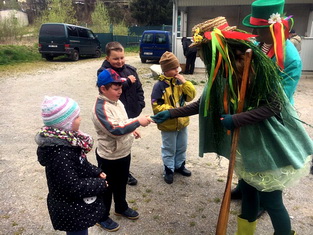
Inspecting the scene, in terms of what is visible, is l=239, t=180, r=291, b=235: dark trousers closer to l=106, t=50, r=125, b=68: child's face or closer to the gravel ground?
the gravel ground

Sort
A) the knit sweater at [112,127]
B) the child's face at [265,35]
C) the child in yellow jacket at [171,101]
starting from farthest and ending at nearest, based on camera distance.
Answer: the child in yellow jacket at [171,101] → the knit sweater at [112,127] → the child's face at [265,35]

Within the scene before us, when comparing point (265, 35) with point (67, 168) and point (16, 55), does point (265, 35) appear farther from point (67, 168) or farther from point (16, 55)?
point (16, 55)

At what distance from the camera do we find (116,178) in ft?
8.41

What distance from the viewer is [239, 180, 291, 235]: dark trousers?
1963mm

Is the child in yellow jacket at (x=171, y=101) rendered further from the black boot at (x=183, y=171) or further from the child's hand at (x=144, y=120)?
the child's hand at (x=144, y=120)

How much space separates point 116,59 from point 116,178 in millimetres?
1300

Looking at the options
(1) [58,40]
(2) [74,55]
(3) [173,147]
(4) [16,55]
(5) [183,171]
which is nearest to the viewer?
(3) [173,147]

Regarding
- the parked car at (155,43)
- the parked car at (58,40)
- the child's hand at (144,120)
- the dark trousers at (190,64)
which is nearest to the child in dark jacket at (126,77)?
the child's hand at (144,120)

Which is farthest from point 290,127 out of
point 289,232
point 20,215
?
point 20,215

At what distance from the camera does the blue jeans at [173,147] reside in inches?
125

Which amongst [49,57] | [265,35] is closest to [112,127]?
[265,35]

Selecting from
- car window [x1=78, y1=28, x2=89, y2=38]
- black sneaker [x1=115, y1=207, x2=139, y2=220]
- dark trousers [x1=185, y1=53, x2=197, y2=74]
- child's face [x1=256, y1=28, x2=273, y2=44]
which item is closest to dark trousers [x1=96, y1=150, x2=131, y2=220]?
black sneaker [x1=115, y1=207, x2=139, y2=220]

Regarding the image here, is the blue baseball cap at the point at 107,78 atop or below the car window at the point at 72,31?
below

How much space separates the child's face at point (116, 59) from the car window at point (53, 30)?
1279 centimetres
